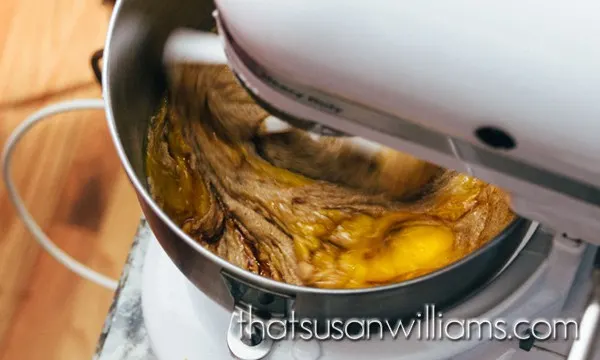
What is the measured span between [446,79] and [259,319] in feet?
0.81

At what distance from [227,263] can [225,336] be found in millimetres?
151

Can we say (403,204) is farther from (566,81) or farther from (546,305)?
(566,81)

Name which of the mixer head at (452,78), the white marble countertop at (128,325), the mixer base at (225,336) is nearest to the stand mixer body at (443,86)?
the mixer head at (452,78)

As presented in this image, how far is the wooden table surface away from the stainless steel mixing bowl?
1.55 ft

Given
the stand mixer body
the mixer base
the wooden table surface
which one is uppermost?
the stand mixer body

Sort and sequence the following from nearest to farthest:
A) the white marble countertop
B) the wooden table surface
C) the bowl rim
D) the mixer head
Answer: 1. the mixer head
2. the bowl rim
3. the white marble countertop
4. the wooden table surface

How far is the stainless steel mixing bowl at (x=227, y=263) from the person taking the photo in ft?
1.40

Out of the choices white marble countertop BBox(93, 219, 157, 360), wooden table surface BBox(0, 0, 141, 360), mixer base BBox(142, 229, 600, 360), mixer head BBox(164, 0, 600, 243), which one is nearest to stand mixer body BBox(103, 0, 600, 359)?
mixer head BBox(164, 0, 600, 243)

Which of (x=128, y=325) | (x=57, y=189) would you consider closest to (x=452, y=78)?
(x=128, y=325)

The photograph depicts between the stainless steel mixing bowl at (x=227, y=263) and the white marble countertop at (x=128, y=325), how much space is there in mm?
149

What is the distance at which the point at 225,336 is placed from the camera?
0.56 m

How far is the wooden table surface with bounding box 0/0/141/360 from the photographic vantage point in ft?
3.19

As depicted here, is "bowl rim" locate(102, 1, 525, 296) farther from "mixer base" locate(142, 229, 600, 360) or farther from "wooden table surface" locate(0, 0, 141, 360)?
"wooden table surface" locate(0, 0, 141, 360)

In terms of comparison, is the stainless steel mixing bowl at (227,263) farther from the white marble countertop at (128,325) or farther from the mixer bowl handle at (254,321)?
the white marble countertop at (128,325)
